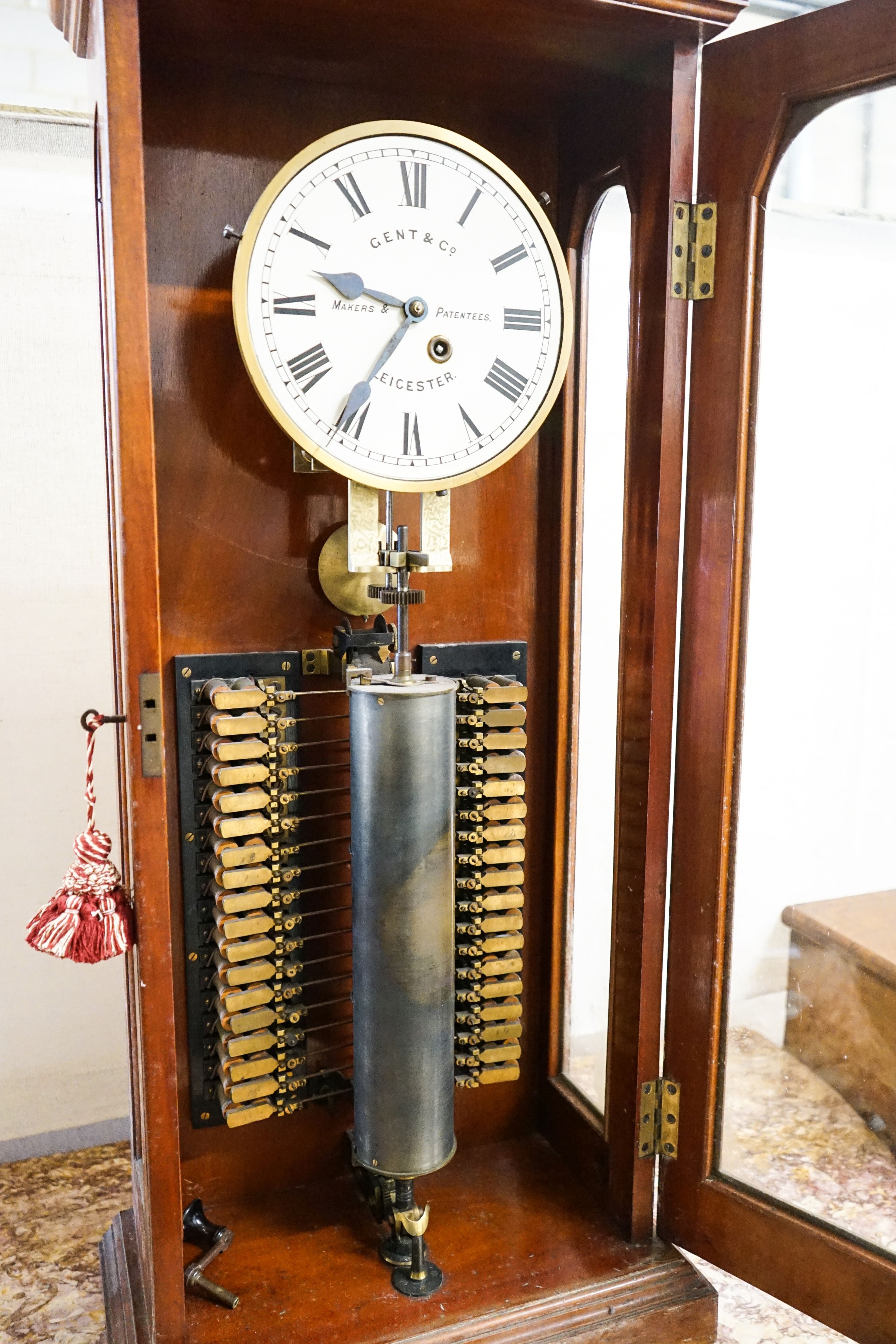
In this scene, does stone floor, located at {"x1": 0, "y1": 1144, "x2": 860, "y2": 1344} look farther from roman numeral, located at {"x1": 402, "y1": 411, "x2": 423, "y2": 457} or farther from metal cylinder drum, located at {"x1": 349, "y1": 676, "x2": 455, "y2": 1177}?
roman numeral, located at {"x1": 402, "y1": 411, "x2": 423, "y2": 457}

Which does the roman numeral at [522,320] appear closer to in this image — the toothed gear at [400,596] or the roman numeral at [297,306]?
the roman numeral at [297,306]

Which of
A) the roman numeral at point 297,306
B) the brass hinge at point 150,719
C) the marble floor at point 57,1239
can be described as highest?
the roman numeral at point 297,306

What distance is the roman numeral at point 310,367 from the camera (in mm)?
1503

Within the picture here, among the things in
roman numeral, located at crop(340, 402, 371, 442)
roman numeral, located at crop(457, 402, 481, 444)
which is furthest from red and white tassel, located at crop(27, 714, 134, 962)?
roman numeral, located at crop(457, 402, 481, 444)

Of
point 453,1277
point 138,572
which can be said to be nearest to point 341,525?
point 138,572

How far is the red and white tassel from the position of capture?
1.44 metres

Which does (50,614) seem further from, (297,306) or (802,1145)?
(802,1145)

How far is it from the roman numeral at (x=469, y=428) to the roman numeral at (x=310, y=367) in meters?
0.21

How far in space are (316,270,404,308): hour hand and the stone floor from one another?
170 cm

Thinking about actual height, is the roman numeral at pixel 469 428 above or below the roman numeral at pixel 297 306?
below

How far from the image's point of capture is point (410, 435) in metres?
1.58

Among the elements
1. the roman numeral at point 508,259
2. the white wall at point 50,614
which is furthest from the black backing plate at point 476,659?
the white wall at point 50,614

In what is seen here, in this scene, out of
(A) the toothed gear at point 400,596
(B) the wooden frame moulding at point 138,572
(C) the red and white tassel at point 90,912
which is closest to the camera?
(B) the wooden frame moulding at point 138,572

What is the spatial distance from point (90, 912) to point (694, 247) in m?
1.32
